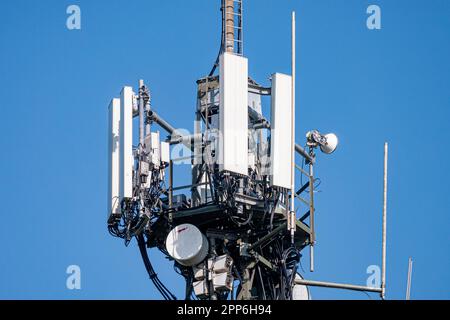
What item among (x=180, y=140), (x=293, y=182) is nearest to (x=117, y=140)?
(x=180, y=140)

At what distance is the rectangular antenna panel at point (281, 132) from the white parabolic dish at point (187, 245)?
341 cm

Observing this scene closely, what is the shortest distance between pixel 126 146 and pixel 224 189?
407 cm

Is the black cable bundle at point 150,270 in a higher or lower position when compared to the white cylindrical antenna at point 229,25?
lower

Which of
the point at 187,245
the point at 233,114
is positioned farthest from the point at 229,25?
the point at 187,245

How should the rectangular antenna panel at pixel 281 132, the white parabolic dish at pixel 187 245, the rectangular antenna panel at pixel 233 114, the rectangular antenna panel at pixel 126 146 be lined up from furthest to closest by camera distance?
the white parabolic dish at pixel 187 245 → the rectangular antenna panel at pixel 126 146 → the rectangular antenna panel at pixel 281 132 → the rectangular antenna panel at pixel 233 114

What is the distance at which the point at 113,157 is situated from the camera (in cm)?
6256

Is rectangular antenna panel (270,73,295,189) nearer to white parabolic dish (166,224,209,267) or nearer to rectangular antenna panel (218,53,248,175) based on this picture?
rectangular antenna panel (218,53,248,175)

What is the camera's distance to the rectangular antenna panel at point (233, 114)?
2345 inches

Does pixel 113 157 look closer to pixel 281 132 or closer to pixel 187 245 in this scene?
pixel 187 245

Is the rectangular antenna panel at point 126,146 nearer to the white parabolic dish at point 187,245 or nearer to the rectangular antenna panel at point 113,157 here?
the rectangular antenna panel at point 113,157

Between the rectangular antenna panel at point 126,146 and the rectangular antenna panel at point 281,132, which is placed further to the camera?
the rectangular antenna panel at point 126,146
